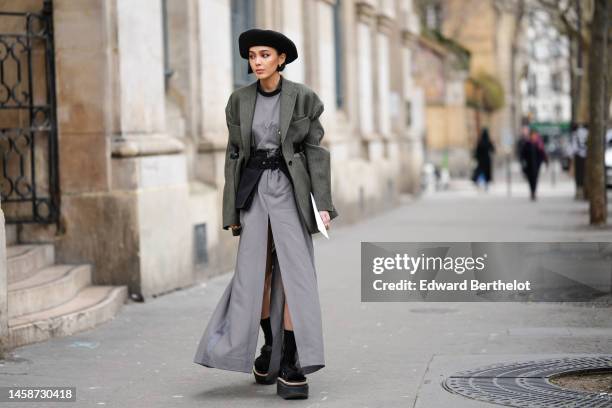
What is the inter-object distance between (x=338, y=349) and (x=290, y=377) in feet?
6.13

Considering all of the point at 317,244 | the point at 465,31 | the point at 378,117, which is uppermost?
the point at 465,31

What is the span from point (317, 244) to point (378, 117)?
32.7 feet

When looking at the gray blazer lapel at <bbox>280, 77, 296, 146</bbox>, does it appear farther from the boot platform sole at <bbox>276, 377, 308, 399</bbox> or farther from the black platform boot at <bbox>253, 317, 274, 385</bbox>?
the boot platform sole at <bbox>276, 377, 308, 399</bbox>

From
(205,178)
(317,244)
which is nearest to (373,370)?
(205,178)

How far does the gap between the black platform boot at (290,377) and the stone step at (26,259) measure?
12.1 ft

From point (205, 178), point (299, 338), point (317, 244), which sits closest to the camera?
point (299, 338)

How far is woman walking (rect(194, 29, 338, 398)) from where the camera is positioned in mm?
7465

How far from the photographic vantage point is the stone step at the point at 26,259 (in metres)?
10.8

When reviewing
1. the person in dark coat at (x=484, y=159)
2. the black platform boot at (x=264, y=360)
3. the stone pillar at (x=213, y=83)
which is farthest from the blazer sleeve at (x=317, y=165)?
the person in dark coat at (x=484, y=159)

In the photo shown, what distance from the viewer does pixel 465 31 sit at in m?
70.9

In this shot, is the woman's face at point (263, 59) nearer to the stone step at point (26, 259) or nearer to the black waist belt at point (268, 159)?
the black waist belt at point (268, 159)

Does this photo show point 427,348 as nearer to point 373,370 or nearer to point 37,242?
point 373,370

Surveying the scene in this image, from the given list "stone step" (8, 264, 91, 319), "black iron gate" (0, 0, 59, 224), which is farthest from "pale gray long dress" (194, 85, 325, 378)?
"black iron gate" (0, 0, 59, 224)

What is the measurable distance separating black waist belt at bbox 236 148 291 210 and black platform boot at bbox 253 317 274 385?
668mm
